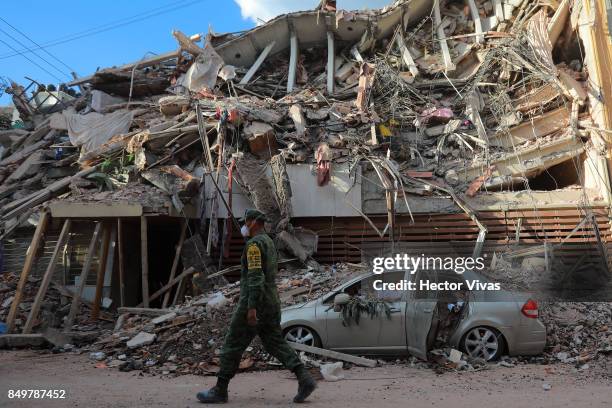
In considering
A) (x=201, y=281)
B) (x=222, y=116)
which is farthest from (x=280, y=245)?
(x=222, y=116)

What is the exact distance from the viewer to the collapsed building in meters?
10.1

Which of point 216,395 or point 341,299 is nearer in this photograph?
point 216,395

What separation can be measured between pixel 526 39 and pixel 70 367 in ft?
41.6

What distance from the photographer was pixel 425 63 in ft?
50.6

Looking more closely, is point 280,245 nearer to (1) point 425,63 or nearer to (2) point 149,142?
(2) point 149,142

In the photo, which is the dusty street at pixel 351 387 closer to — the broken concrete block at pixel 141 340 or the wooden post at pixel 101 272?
the broken concrete block at pixel 141 340

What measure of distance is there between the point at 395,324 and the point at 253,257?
2.85 m

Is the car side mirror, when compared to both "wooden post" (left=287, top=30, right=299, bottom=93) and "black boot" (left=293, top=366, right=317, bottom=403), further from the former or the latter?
"wooden post" (left=287, top=30, right=299, bottom=93)

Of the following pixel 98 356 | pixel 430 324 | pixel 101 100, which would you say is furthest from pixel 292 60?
pixel 430 324

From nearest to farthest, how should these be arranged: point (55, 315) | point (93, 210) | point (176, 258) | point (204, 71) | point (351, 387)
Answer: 1. point (351, 387)
2. point (93, 210)
3. point (55, 315)
4. point (176, 258)
5. point (204, 71)

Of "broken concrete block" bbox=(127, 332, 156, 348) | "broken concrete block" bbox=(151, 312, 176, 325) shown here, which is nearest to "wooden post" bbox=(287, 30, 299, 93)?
"broken concrete block" bbox=(151, 312, 176, 325)

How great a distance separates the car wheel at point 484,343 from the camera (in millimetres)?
6320

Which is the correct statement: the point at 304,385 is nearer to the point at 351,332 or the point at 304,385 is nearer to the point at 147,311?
the point at 351,332

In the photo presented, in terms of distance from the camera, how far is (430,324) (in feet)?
19.9
